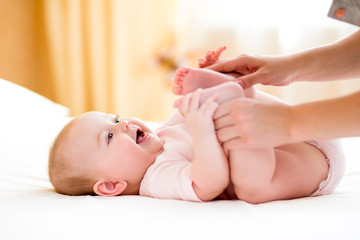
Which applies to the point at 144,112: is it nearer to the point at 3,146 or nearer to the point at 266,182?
the point at 3,146

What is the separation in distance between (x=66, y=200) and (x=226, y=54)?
2.24 m

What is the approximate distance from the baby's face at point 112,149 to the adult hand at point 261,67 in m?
0.33

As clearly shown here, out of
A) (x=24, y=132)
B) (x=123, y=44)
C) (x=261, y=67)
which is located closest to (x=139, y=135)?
(x=261, y=67)

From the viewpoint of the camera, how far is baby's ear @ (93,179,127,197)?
4.21 ft

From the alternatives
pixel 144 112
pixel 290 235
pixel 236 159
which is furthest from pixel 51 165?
pixel 144 112

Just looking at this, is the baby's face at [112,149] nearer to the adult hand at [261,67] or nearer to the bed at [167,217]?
the bed at [167,217]

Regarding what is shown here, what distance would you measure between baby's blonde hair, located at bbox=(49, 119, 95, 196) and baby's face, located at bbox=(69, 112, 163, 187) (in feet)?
0.08

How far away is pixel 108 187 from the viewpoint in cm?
131

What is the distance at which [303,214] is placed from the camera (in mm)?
1010

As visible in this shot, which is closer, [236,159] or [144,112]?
[236,159]

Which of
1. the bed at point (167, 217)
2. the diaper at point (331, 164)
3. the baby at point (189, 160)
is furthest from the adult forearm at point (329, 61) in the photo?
the bed at point (167, 217)

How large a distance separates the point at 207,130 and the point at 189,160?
0.95 ft

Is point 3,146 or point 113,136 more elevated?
point 113,136

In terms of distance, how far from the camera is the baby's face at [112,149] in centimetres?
128
